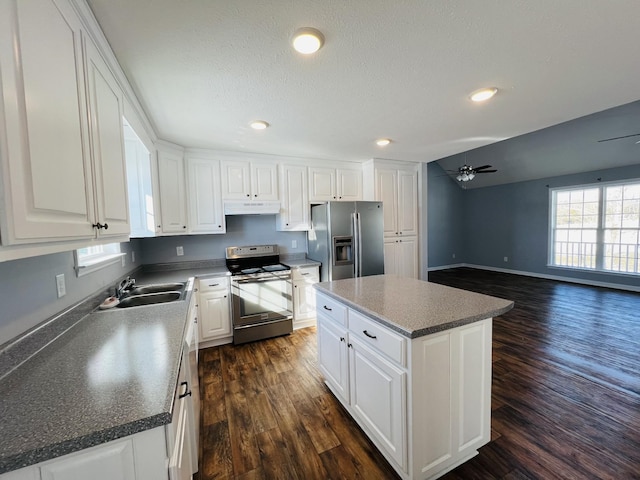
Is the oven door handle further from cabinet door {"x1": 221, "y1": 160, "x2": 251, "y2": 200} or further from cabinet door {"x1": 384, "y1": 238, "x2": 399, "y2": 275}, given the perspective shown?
cabinet door {"x1": 384, "y1": 238, "x2": 399, "y2": 275}

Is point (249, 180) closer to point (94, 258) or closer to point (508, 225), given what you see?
point (94, 258)

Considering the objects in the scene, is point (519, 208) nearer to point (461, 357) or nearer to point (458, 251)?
point (458, 251)

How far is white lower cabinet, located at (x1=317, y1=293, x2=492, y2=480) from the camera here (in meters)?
1.28

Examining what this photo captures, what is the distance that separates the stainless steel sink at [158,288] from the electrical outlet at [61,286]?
897 mm

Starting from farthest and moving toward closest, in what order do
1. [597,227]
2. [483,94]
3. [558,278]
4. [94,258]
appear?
[558,278] < [597,227] < [483,94] < [94,258]

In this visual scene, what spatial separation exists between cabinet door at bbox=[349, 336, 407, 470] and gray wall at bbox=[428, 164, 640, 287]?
6550mm

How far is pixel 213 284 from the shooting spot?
3.01 meters

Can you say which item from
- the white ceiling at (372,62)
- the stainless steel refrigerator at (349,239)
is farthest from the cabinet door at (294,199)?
the white ceiling at (372,62)

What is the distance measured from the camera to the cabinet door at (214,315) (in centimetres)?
298

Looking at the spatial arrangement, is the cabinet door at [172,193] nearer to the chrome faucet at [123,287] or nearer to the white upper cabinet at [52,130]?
the chrome faucet at [123,287]

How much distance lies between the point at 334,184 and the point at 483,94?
2.20 metres

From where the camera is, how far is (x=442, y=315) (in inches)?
54.2

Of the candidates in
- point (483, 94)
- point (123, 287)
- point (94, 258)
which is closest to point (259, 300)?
point (123, 287)

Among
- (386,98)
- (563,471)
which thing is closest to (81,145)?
(386,98)
